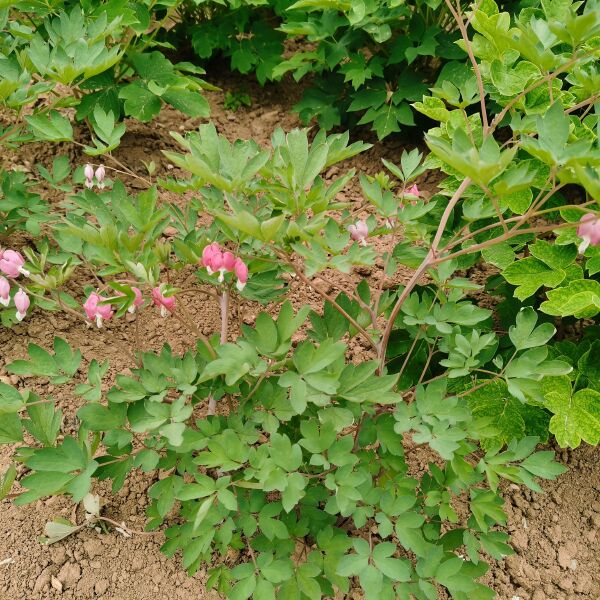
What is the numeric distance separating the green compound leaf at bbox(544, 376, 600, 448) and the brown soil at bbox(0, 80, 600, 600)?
0.30 meters

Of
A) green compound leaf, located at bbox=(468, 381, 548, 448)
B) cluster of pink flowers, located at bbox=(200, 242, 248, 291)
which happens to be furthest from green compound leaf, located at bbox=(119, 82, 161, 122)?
green compound leaf, located at bbox=(468, 381, 548, 448)

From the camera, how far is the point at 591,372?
1924 millimetres

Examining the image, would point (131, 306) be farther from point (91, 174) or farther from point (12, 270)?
point (91, 174)

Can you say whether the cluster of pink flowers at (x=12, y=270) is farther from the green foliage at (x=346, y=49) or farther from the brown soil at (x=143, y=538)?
the green foliage at (x=346, y=49)

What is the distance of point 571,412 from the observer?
1.83 m

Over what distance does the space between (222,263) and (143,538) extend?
0.87 meters

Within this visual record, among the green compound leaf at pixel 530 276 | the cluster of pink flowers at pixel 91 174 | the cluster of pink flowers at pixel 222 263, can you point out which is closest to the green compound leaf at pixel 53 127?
the cluster of pink flowers at pixel 91 174

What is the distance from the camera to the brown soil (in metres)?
1.70

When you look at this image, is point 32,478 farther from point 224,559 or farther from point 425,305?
point 425,305

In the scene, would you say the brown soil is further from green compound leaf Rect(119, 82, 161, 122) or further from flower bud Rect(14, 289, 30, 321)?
green compound leaf Rect(119, 82, 161, 122)

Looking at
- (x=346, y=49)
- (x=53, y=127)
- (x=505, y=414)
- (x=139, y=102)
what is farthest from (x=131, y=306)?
(x=346, y=49)

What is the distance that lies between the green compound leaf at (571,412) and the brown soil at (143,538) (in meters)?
0.30

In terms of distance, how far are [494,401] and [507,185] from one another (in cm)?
94

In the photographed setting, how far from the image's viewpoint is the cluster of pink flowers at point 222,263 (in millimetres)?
1388
